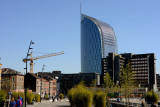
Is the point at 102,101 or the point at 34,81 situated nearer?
the point at 102,101

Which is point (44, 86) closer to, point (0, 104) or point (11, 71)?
point (11, 71)

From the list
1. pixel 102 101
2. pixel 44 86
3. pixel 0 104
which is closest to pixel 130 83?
pixel 102 101

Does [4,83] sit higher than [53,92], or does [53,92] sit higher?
[4,83]

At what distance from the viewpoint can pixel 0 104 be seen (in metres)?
36.8

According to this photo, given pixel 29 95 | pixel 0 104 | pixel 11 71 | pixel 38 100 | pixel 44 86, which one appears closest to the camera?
pixel 0 104

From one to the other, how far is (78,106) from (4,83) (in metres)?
44.5

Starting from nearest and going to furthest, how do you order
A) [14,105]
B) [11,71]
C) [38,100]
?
[14,105] → [38,100] → [11,71]

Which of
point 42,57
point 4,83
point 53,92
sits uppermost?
point 42,57

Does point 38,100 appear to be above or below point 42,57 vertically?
below

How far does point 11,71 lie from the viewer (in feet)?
324

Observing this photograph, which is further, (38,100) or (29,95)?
(38,100)

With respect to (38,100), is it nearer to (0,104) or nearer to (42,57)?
(0,104)

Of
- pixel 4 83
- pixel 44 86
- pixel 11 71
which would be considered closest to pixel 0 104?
pixel 4 83

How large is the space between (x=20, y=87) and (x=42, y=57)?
3601 inches
